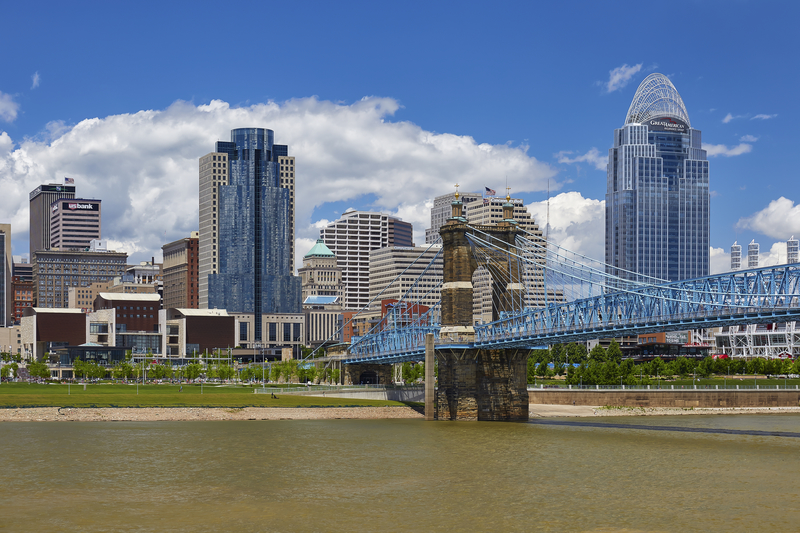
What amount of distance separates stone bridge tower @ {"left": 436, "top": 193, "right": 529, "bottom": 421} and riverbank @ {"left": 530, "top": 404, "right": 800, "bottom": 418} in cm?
1452

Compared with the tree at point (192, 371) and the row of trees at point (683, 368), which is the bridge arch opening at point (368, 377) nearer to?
the row of trees at point (683, 368)

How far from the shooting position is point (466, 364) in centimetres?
10250

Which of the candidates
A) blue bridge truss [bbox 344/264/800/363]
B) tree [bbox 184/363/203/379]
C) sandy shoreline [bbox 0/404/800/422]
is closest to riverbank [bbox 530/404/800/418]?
sandy shoreline [bbox 0/404/800/422]

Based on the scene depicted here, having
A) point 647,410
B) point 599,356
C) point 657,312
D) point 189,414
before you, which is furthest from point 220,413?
point 599,356

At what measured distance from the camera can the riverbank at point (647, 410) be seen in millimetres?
117812

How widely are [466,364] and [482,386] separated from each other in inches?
116

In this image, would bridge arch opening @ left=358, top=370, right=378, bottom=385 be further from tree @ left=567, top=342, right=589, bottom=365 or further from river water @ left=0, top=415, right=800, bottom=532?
tree @ left=567, top=342, right=589, bottom=365

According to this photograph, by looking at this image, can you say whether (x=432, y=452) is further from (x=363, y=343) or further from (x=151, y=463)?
(x=363, y=343)

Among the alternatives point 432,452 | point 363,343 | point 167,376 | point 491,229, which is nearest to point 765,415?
point 491,229

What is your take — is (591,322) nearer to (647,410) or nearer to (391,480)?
(391,480)

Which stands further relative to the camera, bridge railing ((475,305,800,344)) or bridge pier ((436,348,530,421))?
bridge pier ((436,348,530,421))

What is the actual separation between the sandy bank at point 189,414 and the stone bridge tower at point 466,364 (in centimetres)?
747

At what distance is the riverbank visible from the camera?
118 meters

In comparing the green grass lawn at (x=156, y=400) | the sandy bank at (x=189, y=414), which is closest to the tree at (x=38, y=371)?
the green grass lawn at (x=156, y=400)
